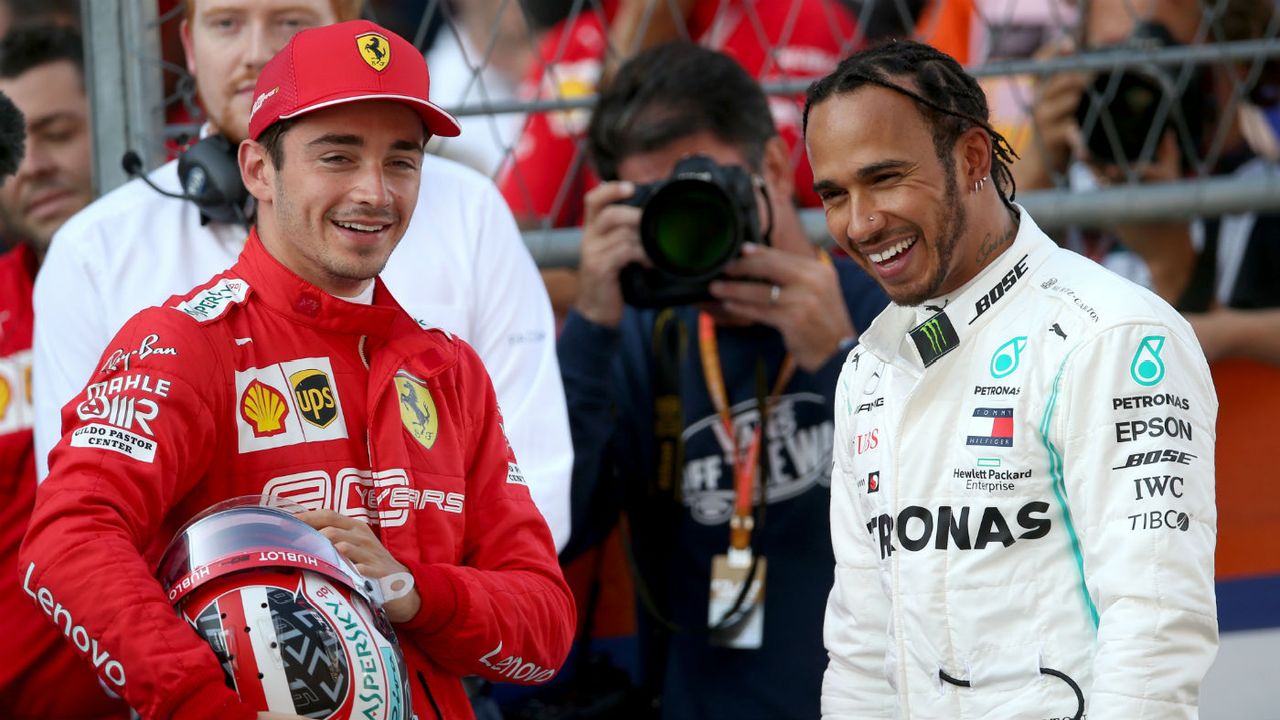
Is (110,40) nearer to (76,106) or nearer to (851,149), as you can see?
(76,106)

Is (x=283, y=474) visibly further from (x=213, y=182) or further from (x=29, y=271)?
(x=29, y=271)

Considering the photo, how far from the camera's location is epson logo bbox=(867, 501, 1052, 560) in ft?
6.59

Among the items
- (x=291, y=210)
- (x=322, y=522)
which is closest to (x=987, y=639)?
(x=322, y=522)

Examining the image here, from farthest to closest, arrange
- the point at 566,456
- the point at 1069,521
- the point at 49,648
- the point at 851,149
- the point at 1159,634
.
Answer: the point at 566,456 → the point at 49,648 → the point at 851,149 → the point at 1069,521 → the point at 1159,634

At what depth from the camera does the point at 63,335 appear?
2457 mm

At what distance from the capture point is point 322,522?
1871 mm

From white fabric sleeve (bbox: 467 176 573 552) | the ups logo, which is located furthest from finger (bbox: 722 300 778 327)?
the ups logo

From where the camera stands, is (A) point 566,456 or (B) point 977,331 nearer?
(B) point 977,331

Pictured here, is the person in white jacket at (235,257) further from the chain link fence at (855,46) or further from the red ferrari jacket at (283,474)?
the red ferrari jacket at (283,474)

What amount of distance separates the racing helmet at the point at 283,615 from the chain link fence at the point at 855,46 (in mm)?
1298

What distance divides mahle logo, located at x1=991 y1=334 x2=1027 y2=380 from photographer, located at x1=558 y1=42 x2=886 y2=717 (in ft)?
2.57

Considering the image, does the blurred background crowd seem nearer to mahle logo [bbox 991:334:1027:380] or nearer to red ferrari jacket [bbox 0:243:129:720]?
red ferrari jacket [bbox 0:243:129:720]

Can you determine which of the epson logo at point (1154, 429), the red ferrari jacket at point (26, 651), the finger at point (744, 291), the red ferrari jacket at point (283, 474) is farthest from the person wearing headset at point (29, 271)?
the epson logo at point (1154, 429)

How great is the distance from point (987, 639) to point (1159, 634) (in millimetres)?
241
